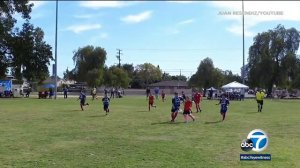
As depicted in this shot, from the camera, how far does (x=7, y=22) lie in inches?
2537

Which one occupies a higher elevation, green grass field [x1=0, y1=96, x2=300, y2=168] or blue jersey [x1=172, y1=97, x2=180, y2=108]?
blue jersey [x1=172, y1=97, x2=180, y2=108]

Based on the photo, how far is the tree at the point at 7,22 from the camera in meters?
58.4

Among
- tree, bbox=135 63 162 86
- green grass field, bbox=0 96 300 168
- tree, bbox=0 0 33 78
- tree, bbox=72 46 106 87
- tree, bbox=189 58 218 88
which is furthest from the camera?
tree, bbox=135 63 162 86

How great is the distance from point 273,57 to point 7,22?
48.4 meters

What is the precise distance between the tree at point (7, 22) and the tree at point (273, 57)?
43277 millimetres

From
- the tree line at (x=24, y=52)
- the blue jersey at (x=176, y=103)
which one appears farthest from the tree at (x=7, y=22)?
the blue jersey at (x=176, y=103)

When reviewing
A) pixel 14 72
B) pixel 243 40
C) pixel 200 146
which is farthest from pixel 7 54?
pixel 200 146

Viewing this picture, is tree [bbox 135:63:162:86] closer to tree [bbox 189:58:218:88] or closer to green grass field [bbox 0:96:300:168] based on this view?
tree [bbox 189:58:218:88]

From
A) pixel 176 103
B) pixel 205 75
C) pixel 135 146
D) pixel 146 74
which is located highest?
pixel 146 74

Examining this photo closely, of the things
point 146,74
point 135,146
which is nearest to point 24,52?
point 135,146

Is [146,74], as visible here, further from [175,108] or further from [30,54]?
[175,108]

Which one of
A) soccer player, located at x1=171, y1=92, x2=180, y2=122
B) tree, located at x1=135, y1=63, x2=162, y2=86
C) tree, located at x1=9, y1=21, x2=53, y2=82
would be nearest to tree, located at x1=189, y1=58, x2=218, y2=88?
tree, located at x1=9, y1=21, x2=53, y2=82

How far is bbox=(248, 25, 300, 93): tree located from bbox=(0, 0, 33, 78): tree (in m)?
43.3

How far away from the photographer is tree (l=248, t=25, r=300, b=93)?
85500 millimetres
